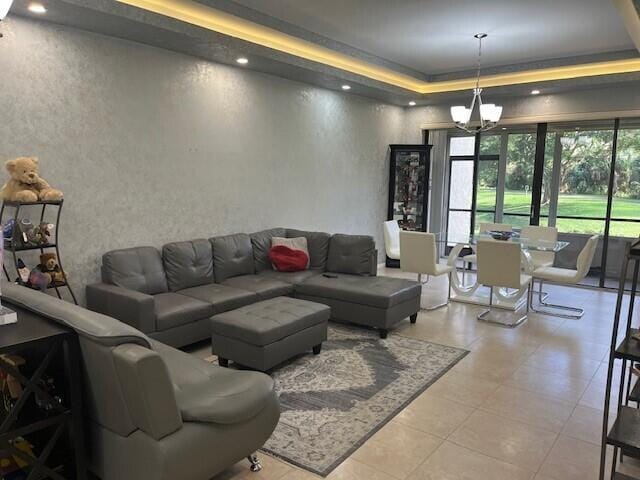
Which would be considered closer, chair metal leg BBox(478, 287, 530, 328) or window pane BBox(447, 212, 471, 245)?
chair metal leg BBox(478, 287, 530, 328)

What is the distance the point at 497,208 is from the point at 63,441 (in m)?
7.16

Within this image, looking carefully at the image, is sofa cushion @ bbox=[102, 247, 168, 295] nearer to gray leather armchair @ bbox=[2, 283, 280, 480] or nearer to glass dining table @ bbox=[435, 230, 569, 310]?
gray leather armchair @ bbox=[2, 283, 280, 480]

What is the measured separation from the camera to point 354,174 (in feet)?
23.6

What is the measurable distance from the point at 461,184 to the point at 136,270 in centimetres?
615

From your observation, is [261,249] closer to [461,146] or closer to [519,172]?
[519,172]

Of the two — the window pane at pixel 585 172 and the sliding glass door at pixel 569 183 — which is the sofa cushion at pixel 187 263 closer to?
the sliding glass door at pixel 569 183

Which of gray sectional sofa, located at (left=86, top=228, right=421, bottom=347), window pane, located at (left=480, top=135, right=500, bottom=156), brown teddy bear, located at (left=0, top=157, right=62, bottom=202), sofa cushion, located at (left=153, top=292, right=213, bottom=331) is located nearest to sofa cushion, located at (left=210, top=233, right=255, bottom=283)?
gray sectional sofa, located at (left=86, top=228, right=421, bottom=347)

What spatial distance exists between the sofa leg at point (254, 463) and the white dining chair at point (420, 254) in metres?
3.41

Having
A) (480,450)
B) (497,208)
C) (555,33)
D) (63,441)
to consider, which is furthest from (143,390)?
(497,208)

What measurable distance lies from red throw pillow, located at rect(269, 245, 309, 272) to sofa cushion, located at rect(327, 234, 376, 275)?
1.17 ft

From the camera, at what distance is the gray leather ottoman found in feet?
11.3

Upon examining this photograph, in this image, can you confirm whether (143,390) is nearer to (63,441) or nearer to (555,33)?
(63,441)

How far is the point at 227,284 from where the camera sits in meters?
4.69

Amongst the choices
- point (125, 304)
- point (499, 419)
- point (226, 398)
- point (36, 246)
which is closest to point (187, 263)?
point (125, 304)
